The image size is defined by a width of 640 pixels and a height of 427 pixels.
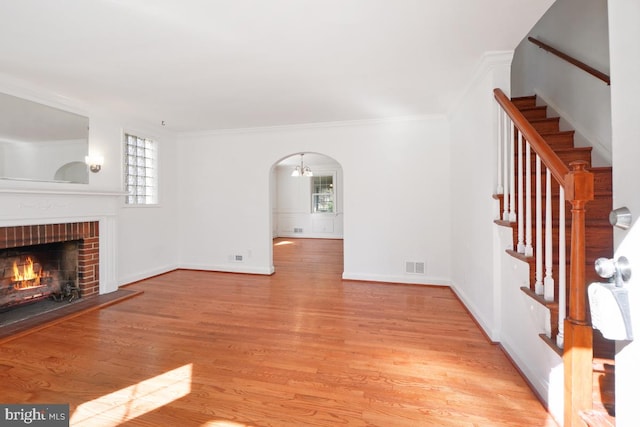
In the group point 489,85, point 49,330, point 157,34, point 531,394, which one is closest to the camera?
point 531,394

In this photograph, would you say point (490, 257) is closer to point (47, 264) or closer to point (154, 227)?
point (154, 227)

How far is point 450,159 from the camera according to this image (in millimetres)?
3861

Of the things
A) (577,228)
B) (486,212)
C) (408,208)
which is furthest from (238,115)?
(577,228)

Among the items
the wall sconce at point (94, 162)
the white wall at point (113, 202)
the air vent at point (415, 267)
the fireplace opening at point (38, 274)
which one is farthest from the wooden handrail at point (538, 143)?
the fireplace opening at point (38, 274)

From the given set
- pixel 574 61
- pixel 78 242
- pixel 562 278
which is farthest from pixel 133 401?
pixel 574 61

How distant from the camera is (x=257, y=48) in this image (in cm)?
226

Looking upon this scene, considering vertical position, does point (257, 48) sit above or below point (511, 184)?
above

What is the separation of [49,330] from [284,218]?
7.37 m

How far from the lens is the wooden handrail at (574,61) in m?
2.40

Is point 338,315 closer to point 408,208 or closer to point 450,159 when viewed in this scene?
point 408,208

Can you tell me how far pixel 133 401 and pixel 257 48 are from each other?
263 cm

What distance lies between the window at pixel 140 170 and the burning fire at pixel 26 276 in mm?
1323

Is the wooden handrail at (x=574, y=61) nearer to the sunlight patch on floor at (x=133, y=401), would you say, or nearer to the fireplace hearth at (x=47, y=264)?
the sunlight patch on floor at (x=133, y=401)

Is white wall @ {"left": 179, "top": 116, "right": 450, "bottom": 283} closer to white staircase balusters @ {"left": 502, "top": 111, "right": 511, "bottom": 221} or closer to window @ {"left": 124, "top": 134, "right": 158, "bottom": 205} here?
window @ {"left": 124, "top": 134, "right": 158, "bottom": 205}
